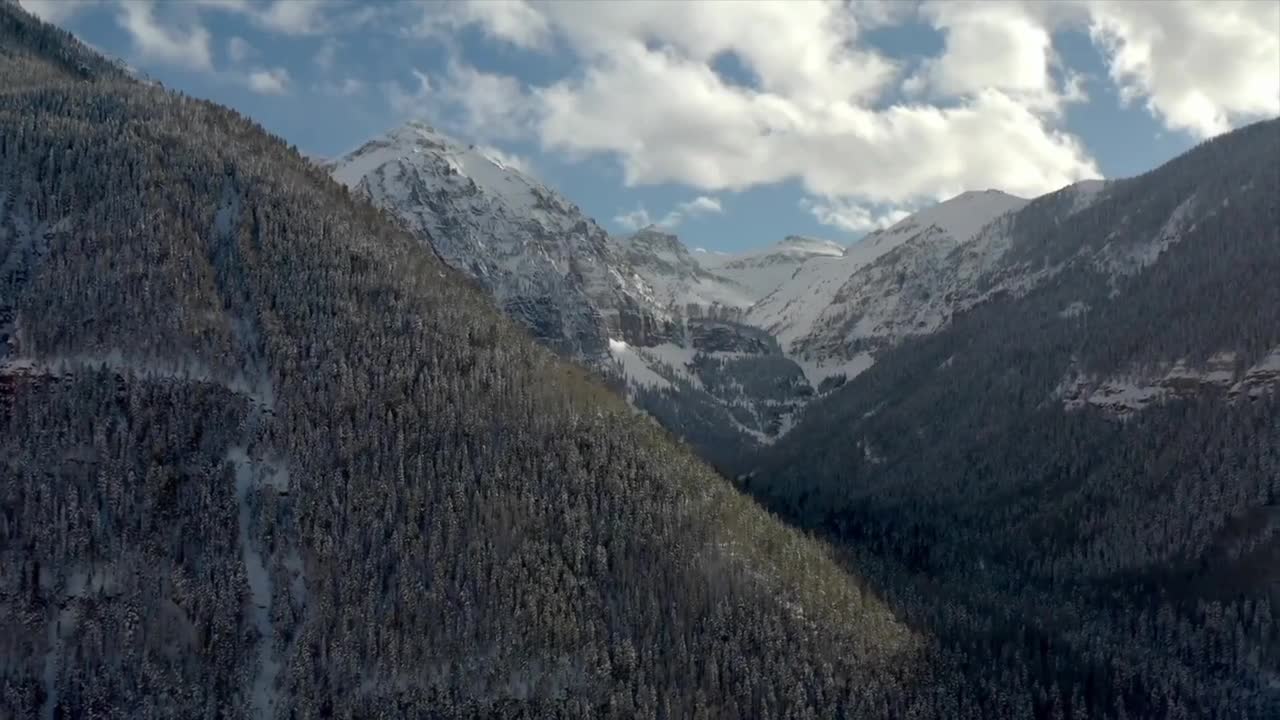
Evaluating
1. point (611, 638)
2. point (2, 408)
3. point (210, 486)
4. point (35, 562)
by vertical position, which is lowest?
point (611, 638)

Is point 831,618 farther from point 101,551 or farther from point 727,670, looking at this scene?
point 101,551

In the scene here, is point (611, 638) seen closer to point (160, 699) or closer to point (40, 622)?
point (160, 699)

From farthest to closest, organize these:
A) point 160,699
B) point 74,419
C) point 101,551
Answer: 1. point 74,419
2. point 101,551
3. point 160,699

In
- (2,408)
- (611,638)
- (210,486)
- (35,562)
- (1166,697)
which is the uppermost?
(2,408)

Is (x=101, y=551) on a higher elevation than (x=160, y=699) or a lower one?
higher

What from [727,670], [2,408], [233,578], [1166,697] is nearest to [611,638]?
[727,670]

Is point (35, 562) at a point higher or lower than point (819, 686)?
higher

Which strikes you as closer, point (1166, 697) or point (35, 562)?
point (35, 562)

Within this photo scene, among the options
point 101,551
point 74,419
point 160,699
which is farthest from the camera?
point 74,419

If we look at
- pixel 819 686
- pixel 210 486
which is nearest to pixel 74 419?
pixel 210 486
